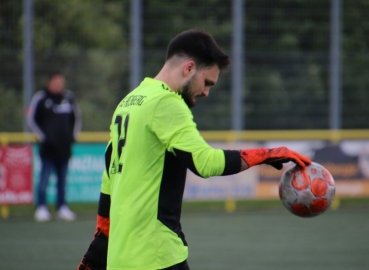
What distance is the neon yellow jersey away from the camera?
137 inches

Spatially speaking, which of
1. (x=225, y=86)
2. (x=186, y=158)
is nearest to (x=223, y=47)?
(x=225, y=86)

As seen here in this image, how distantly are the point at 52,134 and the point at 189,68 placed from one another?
8046mm

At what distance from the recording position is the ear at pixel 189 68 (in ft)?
11.9

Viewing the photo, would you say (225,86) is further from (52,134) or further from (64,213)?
(64,213)

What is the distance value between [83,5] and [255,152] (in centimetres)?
1122

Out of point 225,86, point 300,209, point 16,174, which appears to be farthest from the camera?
point 225,86

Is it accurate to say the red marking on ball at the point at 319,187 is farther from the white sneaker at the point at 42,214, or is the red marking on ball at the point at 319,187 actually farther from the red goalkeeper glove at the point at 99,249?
the white sneaker at the point at 42,214

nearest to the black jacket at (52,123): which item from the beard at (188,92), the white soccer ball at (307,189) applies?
the white soccer ball at (307,189)

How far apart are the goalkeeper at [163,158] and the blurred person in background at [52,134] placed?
7.86 metres

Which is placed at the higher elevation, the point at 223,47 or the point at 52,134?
the point at 223,47

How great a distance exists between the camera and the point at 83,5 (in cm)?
1422

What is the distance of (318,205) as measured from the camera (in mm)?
3920

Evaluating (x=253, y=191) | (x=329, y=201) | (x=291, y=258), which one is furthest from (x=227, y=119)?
(x=329, y=201)

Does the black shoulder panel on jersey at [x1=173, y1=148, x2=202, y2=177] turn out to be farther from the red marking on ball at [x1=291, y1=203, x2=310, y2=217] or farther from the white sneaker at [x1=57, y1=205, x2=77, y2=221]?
the white sneaker at [x1=57, y1=205, x2=77, y2=221]
